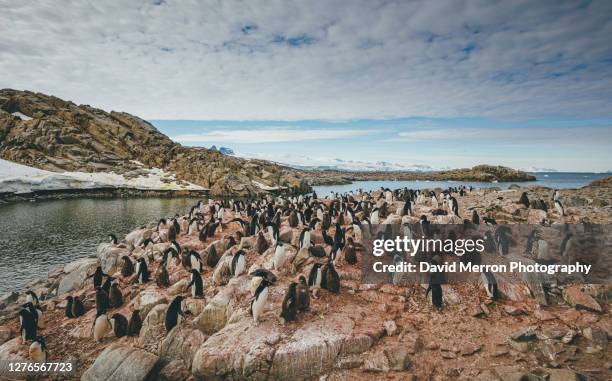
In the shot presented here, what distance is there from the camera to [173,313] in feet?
32.2

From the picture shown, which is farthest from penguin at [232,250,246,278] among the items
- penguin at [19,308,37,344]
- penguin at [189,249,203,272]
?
penguin at [19,308,37,344]

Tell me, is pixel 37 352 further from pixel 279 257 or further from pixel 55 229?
pixel 55 229

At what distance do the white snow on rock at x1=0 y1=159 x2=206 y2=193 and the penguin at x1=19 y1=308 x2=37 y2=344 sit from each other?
49.7 m

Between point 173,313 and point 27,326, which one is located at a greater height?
point 173,313

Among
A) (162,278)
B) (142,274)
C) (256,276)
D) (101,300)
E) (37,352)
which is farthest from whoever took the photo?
(142,274)

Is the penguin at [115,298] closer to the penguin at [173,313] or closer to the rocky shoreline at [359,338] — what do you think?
the rocky shoreline at [359,338]

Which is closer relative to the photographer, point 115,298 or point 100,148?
point 115,298

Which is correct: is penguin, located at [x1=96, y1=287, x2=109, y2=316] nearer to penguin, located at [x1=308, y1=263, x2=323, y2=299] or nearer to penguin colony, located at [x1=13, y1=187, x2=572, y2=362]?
penguin colony, located at [x1=13, y1=187, x2=572, y2=362]

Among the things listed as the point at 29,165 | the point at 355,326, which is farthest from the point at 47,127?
the point at 355,326

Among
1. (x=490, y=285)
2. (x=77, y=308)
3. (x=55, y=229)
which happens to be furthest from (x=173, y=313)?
(x=55, y=229)

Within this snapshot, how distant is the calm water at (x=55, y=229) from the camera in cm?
1975

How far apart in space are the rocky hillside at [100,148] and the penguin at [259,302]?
54812 millimetres

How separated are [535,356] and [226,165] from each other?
222 feet

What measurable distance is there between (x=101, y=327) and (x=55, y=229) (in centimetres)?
2484
